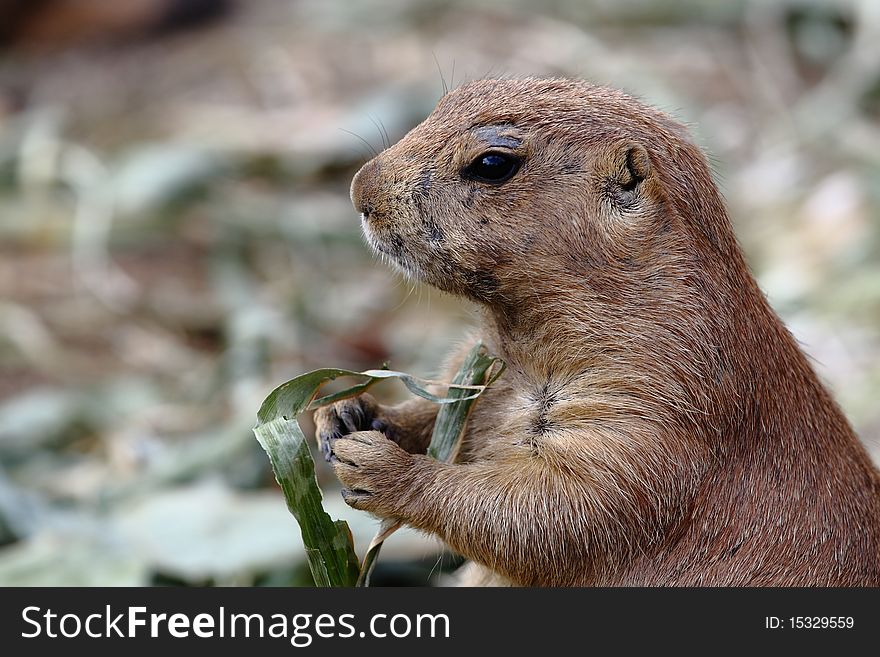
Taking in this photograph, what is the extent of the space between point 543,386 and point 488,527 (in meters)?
0.46

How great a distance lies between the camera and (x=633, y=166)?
3457mm

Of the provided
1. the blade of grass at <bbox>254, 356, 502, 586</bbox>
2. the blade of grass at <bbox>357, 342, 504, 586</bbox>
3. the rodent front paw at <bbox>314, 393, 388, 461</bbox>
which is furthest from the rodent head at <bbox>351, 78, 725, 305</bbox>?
the rodent front paw at <bbox>314, 393, 388, 461</bbox>

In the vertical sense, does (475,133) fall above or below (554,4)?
below

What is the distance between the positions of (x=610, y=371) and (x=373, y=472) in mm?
720

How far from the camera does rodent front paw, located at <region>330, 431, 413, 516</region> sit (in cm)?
336

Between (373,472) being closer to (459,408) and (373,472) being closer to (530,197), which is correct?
(459,408)

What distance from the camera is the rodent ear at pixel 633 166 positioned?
11.3 feet

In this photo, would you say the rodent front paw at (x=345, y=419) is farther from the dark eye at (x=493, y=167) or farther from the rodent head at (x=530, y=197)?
the dark eye at (x=493, y=167)

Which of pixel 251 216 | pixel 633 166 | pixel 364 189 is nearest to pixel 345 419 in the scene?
pixel 364 189

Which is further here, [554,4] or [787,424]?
[554,4]

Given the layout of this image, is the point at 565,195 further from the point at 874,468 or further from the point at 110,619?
the point at 110,619

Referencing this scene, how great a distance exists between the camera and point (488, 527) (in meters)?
3.31

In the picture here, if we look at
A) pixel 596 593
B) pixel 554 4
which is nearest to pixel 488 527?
pixel 596 593

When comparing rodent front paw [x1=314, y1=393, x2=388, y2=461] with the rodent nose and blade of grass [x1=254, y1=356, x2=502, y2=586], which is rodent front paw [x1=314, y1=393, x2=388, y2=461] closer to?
blade of grass [x1=254, y1=356, x2=502, y2=586]
